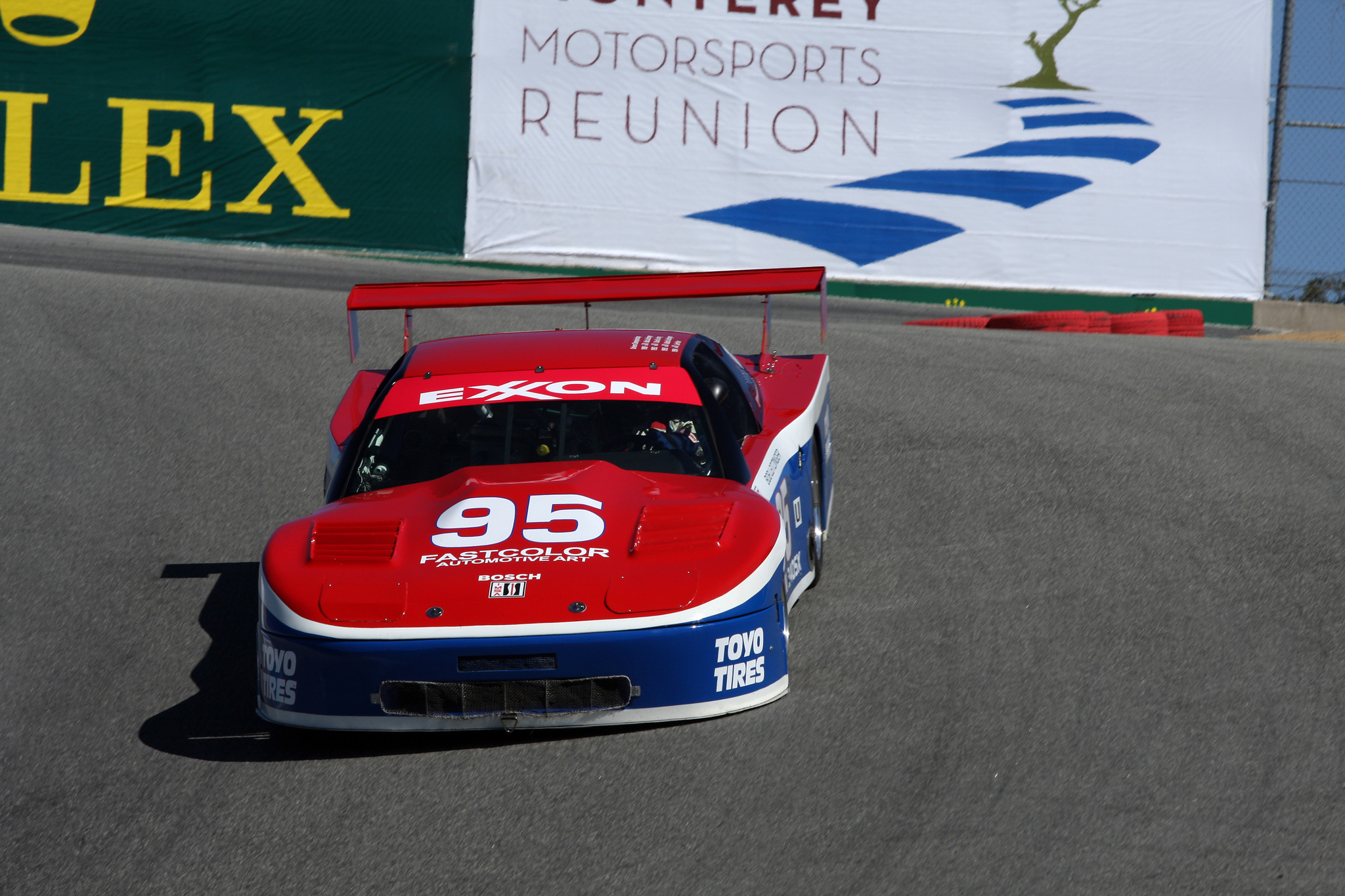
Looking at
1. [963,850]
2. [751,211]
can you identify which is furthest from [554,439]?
[751,211]

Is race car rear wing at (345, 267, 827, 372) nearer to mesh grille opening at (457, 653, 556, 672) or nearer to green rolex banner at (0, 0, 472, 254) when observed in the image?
mesh grille opening at (457, 653, 556, 672)

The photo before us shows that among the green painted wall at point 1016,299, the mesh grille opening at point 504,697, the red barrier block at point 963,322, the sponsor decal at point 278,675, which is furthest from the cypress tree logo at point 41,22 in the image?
the mesh grille opening at point 504,697

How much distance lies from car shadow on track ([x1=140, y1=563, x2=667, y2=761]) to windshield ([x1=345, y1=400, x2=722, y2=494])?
0.83m

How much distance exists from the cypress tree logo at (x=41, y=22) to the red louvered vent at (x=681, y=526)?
15625 millimetres

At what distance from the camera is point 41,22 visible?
17141 millimetres

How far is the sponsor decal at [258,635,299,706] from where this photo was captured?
4.20 meters

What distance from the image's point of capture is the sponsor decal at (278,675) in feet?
13.8

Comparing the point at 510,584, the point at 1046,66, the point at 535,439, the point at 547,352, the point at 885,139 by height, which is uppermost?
the point at 1046,66

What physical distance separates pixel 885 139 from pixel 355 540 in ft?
48.6

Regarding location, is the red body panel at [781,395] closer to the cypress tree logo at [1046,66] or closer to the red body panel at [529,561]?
the red body panel at [529,561]

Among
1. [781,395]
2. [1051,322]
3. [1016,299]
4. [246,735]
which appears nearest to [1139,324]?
[1051,322]

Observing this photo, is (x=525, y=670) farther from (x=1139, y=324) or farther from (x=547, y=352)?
(x=1139, y=324)

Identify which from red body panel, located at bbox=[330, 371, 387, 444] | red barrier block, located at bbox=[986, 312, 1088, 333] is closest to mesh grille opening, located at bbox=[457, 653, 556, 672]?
red body panel, located at bbox=[330, 371, 387, 444]

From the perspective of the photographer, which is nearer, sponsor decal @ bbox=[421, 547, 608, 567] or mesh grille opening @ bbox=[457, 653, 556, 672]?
mesh grille opening @ bbox=[457, 653, 556, 672]
